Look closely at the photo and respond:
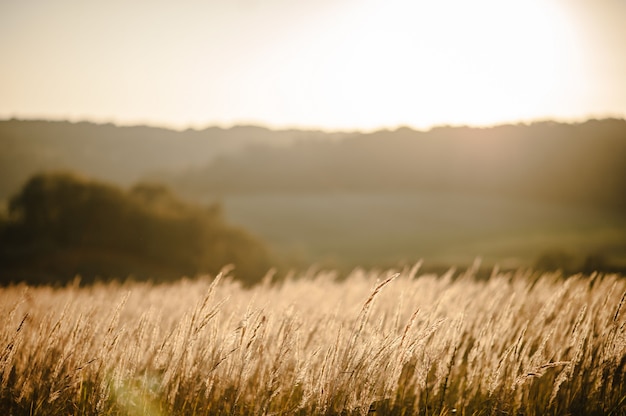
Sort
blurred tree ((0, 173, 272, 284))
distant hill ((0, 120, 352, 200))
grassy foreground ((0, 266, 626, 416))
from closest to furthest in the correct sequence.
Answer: grassy foreground ((0, 266, 626, 416))
blurred tree ((0, 173, 272, 284))
distant hill ((0, 120, 352, 200))

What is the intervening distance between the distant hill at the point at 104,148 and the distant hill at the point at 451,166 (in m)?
3.01

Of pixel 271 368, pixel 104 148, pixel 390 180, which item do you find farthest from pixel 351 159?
pixel 271 368

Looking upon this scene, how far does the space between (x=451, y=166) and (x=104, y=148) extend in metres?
42.5

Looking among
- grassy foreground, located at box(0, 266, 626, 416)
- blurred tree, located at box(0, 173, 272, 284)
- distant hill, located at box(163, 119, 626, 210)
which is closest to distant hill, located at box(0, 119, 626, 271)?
distant hill, located at box(163, 119, 626, 210)

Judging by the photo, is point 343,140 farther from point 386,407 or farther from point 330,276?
point 386,407

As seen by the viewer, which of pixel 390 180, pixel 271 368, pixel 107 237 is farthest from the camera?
pixel 390 180

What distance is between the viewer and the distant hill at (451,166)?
47759mm

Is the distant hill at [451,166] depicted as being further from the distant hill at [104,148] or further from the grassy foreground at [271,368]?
the grassy foreground at [271,368]

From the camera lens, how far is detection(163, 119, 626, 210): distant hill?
47759 millimetres

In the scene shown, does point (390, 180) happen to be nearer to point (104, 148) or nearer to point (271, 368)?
point (104, 148)

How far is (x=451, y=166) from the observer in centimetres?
6531

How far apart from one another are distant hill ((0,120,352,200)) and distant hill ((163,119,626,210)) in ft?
9.88

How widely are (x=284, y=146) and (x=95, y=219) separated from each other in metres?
44.0

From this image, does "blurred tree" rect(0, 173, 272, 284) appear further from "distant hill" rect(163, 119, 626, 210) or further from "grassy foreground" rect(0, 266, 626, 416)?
"grassy foreground" rect(0, 266, 626, 416)
